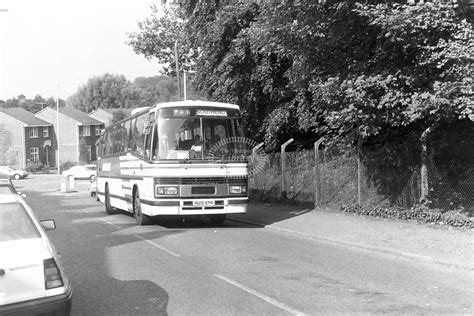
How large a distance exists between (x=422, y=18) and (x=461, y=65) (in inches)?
48.6

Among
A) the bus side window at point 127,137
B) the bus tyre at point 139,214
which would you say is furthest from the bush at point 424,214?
the bus side window at point 127,137

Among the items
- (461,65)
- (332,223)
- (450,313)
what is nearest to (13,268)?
(450,313)

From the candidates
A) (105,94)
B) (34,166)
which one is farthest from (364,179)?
(105,94)

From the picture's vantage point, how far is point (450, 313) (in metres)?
5.62

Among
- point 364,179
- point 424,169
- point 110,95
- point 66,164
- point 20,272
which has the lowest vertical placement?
point 20,272

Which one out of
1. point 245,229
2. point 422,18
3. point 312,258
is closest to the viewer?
point 312,258

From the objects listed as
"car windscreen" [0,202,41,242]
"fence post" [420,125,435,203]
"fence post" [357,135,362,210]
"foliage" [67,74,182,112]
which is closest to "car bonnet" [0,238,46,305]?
"car windscreen" [0,202,41,242]

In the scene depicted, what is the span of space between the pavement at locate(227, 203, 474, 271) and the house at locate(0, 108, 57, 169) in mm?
62013

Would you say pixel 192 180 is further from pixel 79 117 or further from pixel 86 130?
pixel 79 117

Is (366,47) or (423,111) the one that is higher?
(366,47)

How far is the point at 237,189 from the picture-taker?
13.1 metres

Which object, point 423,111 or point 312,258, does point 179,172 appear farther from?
point 423,111

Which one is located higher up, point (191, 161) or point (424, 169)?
point (191, 161)

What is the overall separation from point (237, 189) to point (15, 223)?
850 centimetres
